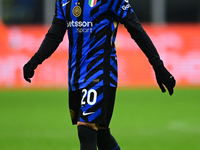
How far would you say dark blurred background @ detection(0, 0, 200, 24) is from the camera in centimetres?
1834

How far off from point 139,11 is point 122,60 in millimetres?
6141

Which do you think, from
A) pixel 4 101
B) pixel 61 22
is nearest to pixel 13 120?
pixel 4 101

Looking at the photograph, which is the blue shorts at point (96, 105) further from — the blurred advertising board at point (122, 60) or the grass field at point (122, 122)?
the blurred advertising board at point (122, 60)

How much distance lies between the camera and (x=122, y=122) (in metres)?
7.33

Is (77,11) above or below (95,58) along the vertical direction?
above

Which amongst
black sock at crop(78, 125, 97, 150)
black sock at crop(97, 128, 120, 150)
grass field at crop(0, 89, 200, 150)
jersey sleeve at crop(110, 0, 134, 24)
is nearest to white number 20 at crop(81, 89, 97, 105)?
black sock at crop(78, 125, 97, 150)

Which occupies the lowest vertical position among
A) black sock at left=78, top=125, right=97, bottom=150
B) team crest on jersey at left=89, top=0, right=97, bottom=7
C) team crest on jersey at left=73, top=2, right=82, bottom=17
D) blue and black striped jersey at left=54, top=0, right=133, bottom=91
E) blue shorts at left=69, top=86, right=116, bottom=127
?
black sock at left=78, top=125, right=97, bottom=150

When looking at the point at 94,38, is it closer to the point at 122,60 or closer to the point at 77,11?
the point at 77,11

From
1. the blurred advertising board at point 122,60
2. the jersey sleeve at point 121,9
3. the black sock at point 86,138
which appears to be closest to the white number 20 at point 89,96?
the black sock at point 86,138

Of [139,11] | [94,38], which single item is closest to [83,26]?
[94,38]

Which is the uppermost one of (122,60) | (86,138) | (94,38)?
A: (94,38)

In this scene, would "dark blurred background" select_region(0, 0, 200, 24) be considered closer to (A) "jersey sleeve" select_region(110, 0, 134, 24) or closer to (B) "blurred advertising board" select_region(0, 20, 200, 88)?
(B) "blurred advertising board" select_region(0, 20, 200, 88)

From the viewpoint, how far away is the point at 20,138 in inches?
234

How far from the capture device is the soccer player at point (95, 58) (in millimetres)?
3271
